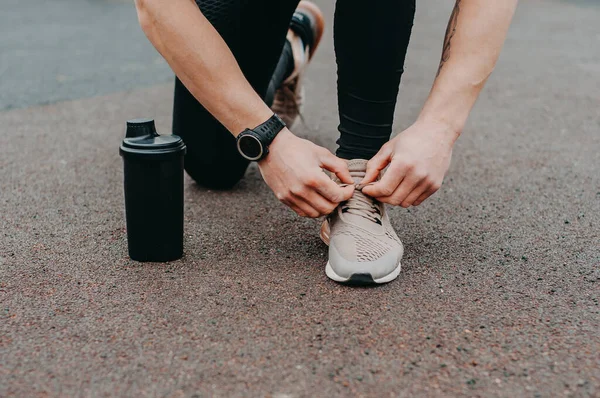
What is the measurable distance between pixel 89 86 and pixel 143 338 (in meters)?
2.41

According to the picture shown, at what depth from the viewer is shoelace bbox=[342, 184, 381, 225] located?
4.61 ft

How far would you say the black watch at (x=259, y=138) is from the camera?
1.31 m

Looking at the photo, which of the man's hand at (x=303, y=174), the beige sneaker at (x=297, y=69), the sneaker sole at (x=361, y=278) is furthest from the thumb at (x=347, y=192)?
the beige sneaker at (x=297, y=69)

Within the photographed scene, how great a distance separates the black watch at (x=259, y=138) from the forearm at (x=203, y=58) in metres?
0.02

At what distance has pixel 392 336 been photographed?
115 cm

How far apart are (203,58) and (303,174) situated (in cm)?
30

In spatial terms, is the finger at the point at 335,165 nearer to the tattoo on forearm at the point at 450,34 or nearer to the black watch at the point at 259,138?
the black watch at the point at 259,138

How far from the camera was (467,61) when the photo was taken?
1375mm

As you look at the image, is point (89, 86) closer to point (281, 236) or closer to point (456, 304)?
point (281, 236)

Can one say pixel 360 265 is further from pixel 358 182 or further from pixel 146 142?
pixel 146 142

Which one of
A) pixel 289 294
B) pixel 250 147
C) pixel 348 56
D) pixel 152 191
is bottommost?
pixel 289 294

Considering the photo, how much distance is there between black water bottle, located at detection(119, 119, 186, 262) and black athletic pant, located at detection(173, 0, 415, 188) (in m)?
0.39

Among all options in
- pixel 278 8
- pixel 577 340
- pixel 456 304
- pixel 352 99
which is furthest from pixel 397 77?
pixel 577 340

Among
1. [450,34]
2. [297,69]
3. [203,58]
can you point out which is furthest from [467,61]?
[297,69]
